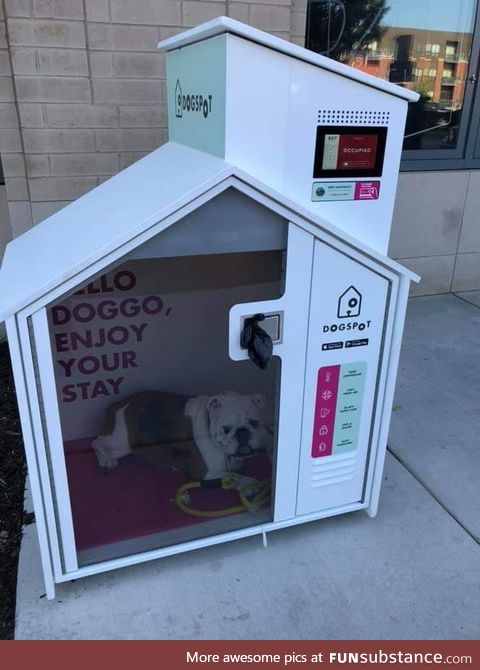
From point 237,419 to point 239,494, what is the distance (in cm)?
36

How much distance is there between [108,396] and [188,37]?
131cm

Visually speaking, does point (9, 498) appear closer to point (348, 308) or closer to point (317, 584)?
point (317, 584)

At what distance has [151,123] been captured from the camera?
3570 millimetres

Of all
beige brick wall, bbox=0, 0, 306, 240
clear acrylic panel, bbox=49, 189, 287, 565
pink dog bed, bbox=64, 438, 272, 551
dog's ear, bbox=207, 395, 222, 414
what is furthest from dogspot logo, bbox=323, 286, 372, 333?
beige brick wall, bbox=0, 0, 306, 240

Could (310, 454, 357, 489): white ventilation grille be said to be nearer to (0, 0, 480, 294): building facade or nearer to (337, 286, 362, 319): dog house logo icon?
(337, 286, 362, 319): dog house logo icon

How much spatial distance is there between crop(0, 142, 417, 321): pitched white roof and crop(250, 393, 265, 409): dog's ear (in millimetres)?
695

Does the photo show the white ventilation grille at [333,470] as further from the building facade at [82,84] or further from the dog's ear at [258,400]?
the building facade at [82,84]

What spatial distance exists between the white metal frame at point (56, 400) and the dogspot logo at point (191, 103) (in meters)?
0.36

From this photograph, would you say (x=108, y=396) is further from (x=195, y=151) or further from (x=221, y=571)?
(x=195, y=151)

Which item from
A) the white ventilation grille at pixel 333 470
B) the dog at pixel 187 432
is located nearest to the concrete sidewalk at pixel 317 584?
the white ventilation grille at pixel 333 470

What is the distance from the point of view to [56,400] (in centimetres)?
176

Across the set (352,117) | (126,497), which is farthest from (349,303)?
(126,497)

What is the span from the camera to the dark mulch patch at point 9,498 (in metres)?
2.01

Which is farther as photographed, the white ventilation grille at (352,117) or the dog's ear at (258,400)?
the dog's ear at (258,400)
